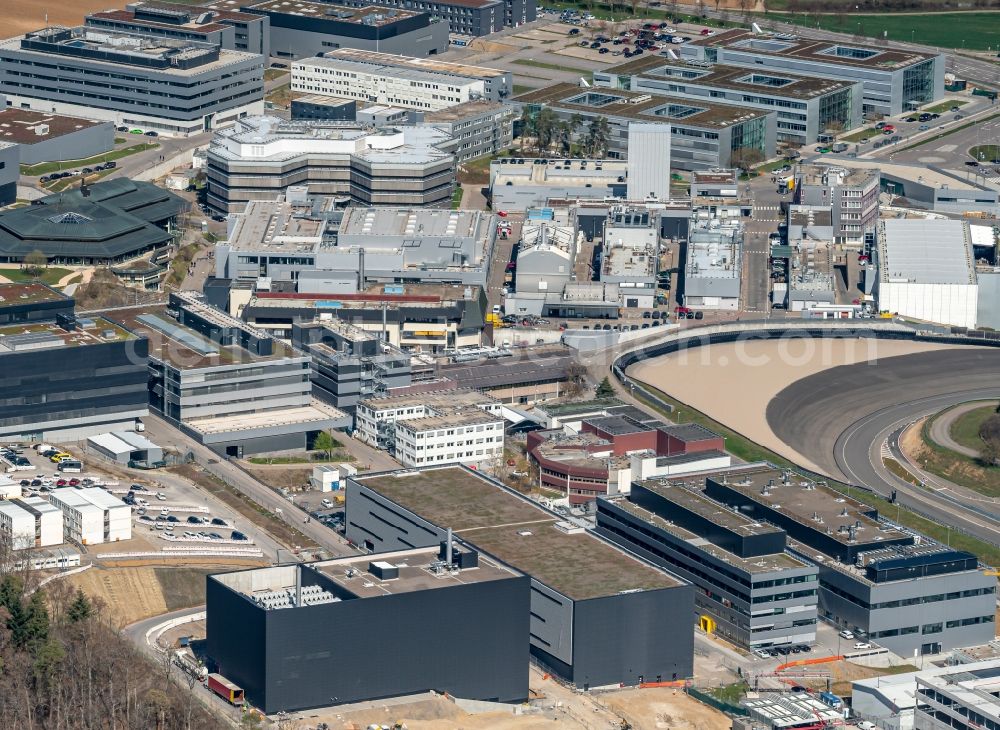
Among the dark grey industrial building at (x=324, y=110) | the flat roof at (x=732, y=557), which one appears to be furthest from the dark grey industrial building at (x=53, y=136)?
the flat roof at (x=732, y=557)

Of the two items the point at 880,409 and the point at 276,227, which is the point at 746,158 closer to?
the point at 276,227

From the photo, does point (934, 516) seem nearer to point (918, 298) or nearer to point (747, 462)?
point (747, 462)

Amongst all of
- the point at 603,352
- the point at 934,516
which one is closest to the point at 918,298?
the point at 603,352

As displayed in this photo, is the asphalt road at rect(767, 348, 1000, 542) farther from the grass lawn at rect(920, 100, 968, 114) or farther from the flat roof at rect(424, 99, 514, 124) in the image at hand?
the grass lawn at rect(920, 100, 968, 114)

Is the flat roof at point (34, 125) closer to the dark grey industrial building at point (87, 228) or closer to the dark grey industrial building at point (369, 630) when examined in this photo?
the dark grey industrial building at point (87, 228)

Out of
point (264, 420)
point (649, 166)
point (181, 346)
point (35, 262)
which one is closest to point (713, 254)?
point (649, 166)

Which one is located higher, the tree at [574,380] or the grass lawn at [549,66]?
the grass lawn at [549,66]
